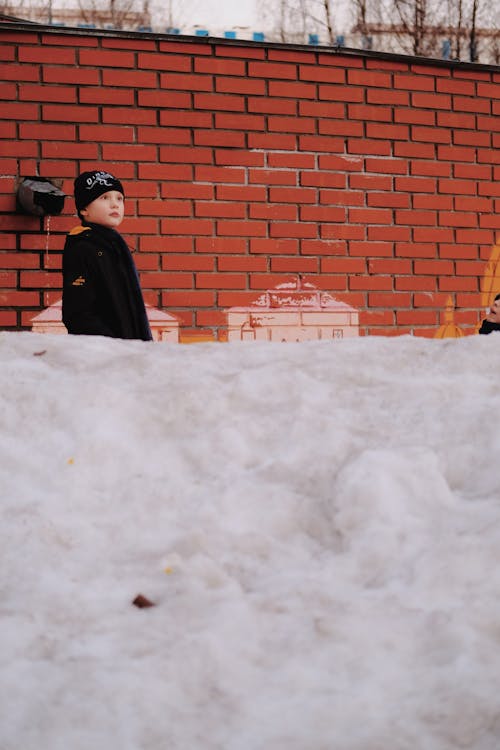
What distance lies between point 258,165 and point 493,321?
1.48 metres

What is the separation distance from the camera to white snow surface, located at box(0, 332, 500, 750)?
37.8 inches

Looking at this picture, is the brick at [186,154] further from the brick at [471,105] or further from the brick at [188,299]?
the brick at [471,105]

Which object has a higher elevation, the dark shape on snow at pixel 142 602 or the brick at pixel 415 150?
the brick at pixel 415 150

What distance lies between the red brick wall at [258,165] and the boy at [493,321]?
21cm

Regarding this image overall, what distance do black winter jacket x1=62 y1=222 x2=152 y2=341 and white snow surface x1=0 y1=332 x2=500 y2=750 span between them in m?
0.96

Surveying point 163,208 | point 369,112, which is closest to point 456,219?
point 369,112

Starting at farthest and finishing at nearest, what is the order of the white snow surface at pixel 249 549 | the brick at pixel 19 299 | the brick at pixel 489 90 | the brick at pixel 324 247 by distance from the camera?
1. the brick at pixel 489 90
2. the brick at pixel 324 247
3. the brick at pixel 19 299
4. the white snow surface at pixel 249 549

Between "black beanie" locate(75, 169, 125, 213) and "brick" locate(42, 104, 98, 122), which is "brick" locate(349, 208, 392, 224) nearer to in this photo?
"brick" locate(42, 104, 98, 122)

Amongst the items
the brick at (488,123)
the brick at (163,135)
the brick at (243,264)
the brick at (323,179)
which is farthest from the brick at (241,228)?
the brick at (488,123)

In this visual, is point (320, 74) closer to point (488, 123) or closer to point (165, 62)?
point (165, 62)

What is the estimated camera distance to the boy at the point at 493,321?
13.3 feet

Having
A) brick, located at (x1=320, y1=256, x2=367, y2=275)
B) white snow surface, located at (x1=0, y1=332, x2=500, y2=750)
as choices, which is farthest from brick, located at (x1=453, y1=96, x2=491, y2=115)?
white snow surface, located at (x1=0, y1=332, x2=500, y2=750)

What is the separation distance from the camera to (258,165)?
3979mm

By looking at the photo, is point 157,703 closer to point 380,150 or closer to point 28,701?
point 28,701
